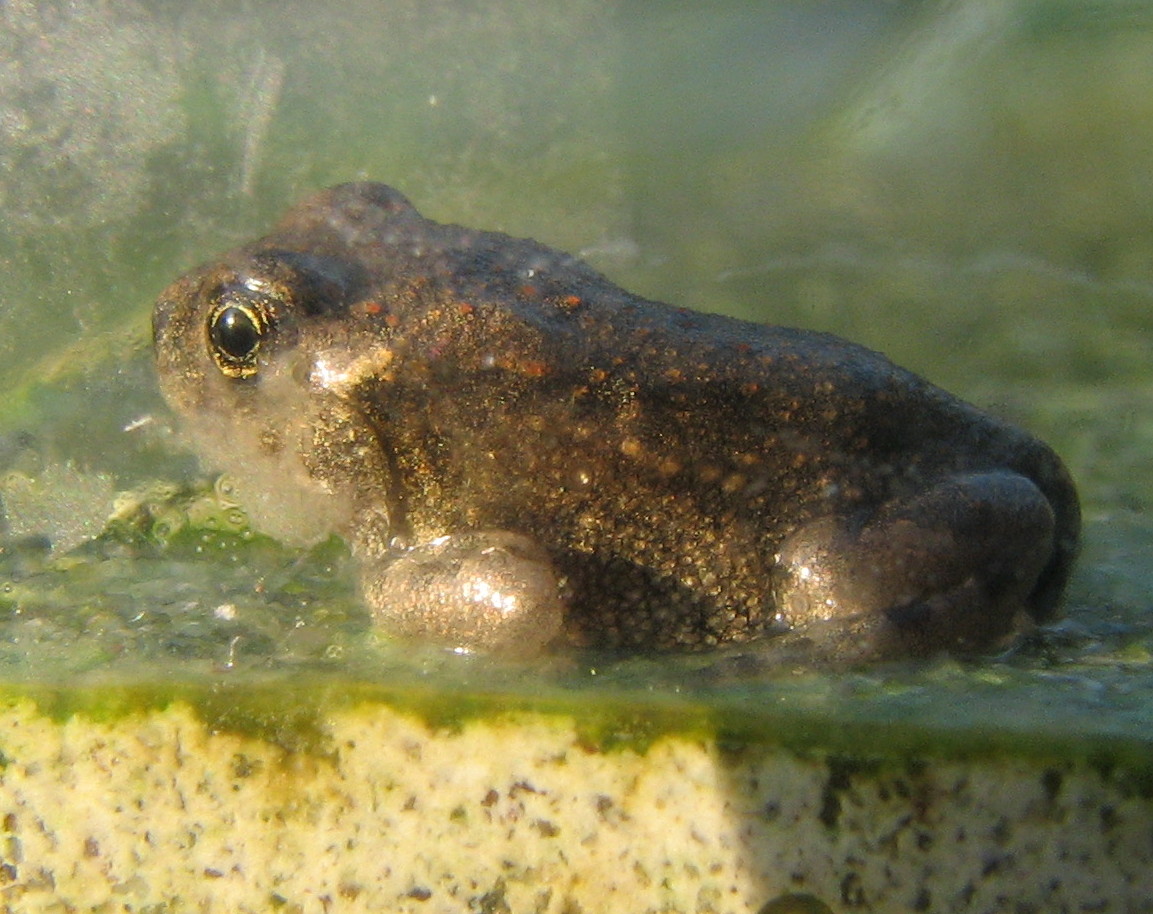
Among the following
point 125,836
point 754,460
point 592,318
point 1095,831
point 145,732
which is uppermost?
point 592,318

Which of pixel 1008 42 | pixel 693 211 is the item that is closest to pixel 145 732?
pixel 693 211

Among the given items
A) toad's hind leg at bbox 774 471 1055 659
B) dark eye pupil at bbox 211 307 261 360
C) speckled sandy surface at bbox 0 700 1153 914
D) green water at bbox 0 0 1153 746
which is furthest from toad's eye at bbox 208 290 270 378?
toad's hind leg at bbox 774 471 1055 659

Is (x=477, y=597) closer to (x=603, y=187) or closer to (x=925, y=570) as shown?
(x=925, y=570)

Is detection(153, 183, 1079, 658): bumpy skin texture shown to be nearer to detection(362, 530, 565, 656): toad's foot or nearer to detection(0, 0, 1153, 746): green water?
detection(362, 530, 565, 656): toad's foot

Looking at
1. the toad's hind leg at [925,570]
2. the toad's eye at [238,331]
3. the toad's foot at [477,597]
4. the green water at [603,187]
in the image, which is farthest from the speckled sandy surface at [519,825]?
the toad's eye at [238,331]

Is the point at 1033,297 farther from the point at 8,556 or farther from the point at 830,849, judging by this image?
the point at 8,556

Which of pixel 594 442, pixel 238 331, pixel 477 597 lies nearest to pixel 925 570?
pixel 594 442

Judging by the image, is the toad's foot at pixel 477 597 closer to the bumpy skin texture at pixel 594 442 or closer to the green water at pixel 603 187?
the bumpy skin texture at pixel 594 442
